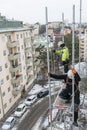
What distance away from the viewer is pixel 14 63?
18.1 m

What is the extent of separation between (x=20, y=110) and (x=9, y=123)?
6.91 feet

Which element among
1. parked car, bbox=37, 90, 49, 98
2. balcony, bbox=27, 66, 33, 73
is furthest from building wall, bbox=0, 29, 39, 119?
parked car, bbox=37, 90, 49, 98

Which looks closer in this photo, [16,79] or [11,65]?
[11,65]

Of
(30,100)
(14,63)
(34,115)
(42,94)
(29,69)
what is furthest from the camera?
(29,69)

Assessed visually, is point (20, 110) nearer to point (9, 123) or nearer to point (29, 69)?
point (9, 123)

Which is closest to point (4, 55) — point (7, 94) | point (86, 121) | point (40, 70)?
point (7, 94)

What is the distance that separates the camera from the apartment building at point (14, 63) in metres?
16.2

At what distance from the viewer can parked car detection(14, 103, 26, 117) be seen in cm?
1647

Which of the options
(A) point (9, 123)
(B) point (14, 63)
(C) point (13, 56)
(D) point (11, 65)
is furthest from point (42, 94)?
(A) point (9, 123)

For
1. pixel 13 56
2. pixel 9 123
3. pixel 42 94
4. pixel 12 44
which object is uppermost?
pixel 12 44

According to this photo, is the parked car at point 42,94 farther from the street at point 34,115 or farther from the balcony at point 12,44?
the balcony at point 12,44

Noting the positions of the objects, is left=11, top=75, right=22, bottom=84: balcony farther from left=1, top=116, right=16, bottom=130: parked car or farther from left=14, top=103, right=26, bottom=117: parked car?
left=1, top=116, right=16, bottom=130: parked car

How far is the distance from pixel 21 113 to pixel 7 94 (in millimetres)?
1680

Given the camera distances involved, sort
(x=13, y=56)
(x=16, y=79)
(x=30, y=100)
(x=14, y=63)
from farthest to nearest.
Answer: (x=30, y=100)
(x=16, y=79)
(x=14, y=63)
(x=13, y=56)
